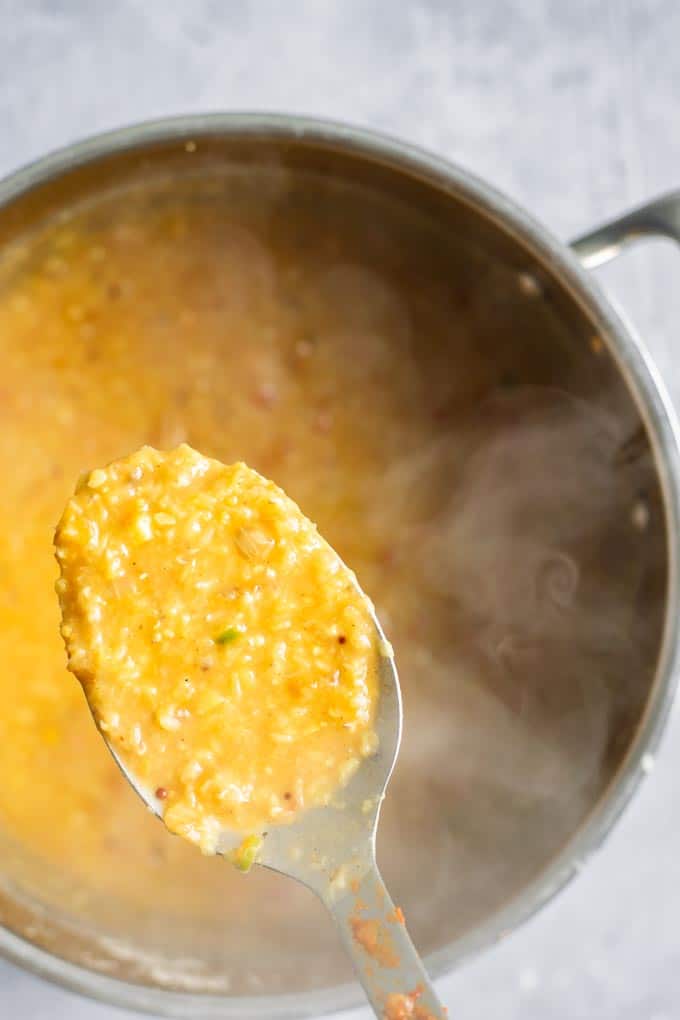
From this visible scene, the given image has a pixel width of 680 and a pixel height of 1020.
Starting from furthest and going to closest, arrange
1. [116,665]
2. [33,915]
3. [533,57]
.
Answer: [533,57] < [33,915] < [116,665]

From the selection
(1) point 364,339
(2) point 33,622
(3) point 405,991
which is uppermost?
(1) point 364,339

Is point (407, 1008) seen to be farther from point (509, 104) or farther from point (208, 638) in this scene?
point (509, 104)

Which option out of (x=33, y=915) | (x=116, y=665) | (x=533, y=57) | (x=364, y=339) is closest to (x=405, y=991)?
(x=116, y=665)

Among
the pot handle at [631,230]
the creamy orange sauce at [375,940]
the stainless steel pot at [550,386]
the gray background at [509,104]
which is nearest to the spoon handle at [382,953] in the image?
the creamy orange sauce at [375,940]

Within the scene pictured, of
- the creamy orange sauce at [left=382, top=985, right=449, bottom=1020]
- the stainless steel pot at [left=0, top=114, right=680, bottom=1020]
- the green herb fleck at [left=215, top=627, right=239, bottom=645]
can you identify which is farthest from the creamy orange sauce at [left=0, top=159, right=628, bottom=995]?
the green herb fleck at [left=215, top=627, right=239, bottom=645]

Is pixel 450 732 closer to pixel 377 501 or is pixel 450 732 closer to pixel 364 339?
pixel 377 501

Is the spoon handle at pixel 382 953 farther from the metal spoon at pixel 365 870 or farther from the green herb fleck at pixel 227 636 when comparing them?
the green herb fleck at pixel 227 636
